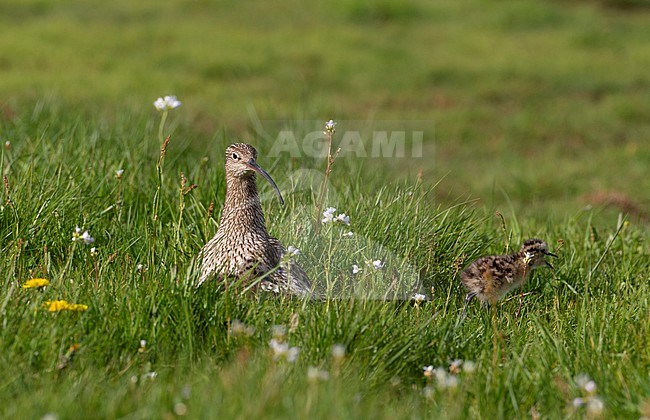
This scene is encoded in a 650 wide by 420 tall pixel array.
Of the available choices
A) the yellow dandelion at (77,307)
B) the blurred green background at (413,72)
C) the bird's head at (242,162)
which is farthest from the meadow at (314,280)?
the bird's head at (242,162)

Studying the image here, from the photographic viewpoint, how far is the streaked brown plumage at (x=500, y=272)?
18.1 feet

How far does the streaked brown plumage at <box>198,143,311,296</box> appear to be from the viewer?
5004 mm

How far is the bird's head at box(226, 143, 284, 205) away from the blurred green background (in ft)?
11.8

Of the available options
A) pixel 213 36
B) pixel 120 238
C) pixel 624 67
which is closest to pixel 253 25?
pixel 213 36

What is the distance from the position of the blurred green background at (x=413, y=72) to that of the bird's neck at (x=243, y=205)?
365 centimetres

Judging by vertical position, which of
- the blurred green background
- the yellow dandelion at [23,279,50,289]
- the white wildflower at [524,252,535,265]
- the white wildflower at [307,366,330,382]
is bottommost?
the blurred green background

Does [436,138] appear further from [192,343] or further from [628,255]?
[192,343]

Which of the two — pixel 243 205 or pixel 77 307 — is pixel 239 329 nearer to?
Result: pixel 77 307

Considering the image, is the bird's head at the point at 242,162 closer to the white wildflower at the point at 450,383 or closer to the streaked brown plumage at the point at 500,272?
the streaked brown plumage at the point at 500,272

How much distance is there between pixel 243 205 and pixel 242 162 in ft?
0.79

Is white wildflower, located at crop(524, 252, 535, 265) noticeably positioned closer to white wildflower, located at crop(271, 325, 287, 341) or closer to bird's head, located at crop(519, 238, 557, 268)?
bird's head, located at crop(519, 238, 557, 268)

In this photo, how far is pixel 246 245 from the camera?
513 centimetres

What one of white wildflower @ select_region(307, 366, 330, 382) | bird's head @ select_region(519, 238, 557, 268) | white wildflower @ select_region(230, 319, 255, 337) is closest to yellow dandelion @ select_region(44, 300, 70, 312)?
white wildflower @ select_region(230, 319, 255, 337)

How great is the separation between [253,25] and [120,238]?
13.6m
